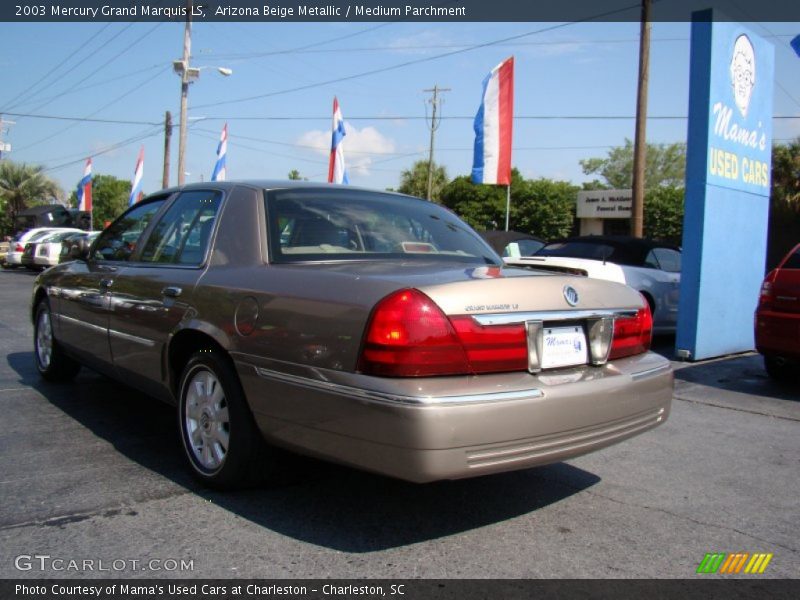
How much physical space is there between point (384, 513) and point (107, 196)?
96.6 meters

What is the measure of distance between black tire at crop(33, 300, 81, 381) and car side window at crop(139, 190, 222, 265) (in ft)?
5.34

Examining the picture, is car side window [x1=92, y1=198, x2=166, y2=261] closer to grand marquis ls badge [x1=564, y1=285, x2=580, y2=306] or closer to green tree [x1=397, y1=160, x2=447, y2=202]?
grand marquis ls badge [x1=564, y1=285, x2=580, y2=306]

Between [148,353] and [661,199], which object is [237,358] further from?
[661,199]

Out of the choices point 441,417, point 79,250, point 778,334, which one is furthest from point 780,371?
point 79,250

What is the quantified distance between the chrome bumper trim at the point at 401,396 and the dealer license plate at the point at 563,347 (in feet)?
0.69

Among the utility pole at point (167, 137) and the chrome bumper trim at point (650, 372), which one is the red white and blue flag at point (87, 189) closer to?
the utility pole at point (167, 137)

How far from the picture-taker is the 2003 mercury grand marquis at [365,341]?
8.61 feet

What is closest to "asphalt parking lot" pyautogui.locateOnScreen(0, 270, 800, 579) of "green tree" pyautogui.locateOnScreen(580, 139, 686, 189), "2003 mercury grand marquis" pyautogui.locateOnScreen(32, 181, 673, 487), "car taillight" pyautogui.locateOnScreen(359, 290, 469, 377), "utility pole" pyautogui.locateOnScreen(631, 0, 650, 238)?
"2003 mercury grand marquis" pyautogui.locateOnScreen(32, 181, 673, 487)

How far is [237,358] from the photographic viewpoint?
3.14 m

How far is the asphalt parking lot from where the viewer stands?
2.69 meters

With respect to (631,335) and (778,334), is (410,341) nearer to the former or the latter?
(631,335)

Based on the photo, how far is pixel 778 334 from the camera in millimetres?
6168

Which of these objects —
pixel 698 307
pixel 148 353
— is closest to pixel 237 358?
pixel 148 353
